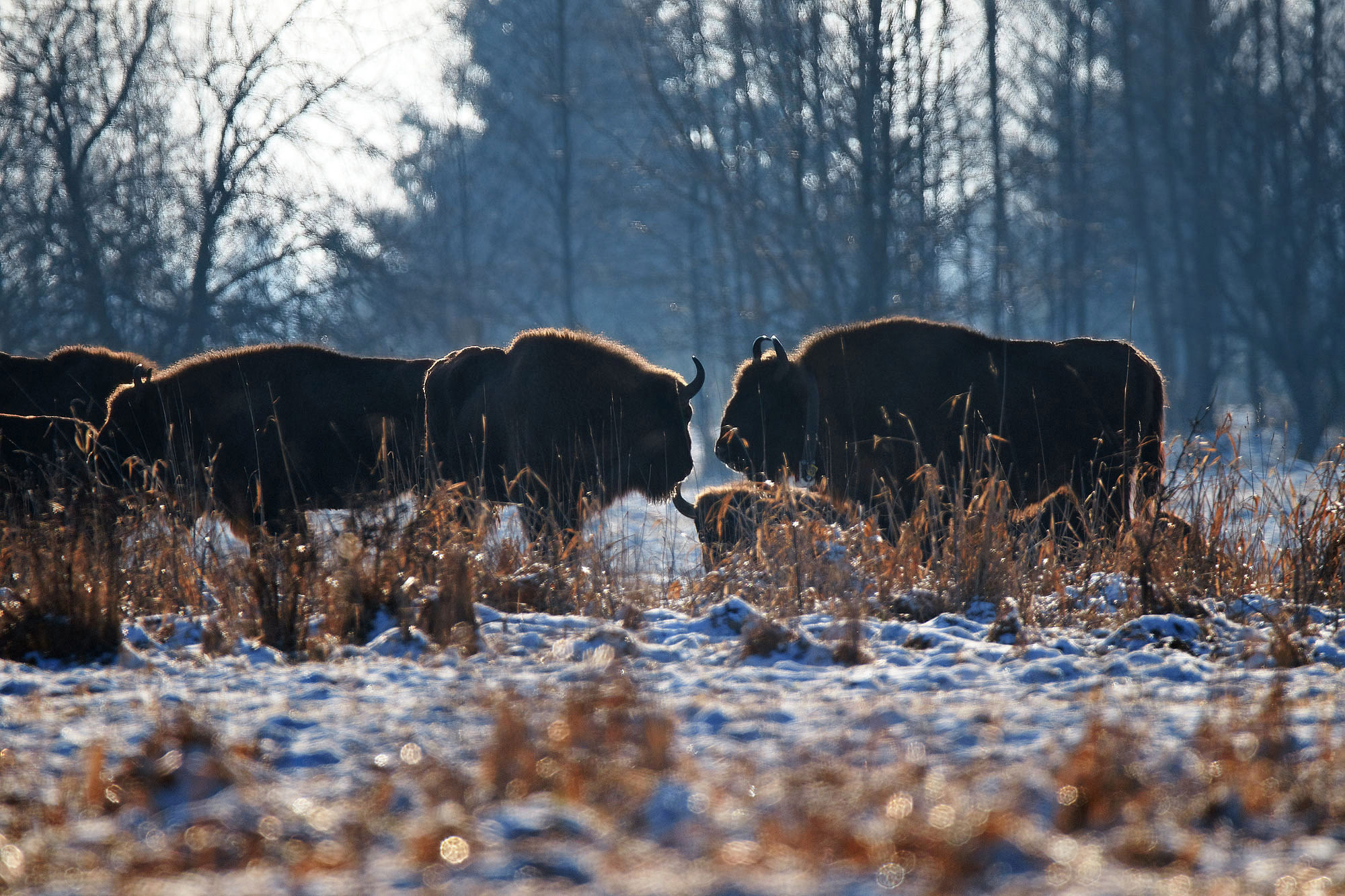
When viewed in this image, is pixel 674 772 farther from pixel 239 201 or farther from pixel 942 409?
pixel 239 201

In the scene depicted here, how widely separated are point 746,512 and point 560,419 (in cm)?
153

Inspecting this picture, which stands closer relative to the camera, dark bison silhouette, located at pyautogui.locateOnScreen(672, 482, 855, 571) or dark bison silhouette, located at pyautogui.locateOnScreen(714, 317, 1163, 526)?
dark bison silhouette, located at pyautogui.locateOnScreen(672, 482, 855, 571)

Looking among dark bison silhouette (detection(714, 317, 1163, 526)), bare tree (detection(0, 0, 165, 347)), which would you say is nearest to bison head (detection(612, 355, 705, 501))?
dark bison silhouette (detection(714, 317, 1163, 526))

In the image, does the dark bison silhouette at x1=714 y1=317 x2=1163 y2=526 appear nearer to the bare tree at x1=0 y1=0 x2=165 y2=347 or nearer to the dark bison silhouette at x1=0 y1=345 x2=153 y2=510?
the dark bison silhouette at x1=0 y1=345 x2=153 y2=510

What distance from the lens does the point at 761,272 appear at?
22.8 meters

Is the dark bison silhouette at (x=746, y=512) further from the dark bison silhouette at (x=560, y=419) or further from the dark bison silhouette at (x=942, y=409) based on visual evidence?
the dark bison silhouette at (x=560, y=419)

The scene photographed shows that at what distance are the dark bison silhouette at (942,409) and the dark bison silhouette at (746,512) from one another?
0.29 metres

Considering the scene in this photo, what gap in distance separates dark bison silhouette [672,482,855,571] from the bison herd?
0.15 feet

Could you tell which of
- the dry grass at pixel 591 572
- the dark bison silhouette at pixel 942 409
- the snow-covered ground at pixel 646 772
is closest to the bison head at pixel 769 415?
the dark bison silhouette at pixel 942 409

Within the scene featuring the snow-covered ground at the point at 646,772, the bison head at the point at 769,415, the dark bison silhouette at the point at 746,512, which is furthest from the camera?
the bison head at the point at 769,415

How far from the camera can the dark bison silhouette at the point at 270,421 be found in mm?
7516

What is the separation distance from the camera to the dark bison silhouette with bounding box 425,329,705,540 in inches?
275

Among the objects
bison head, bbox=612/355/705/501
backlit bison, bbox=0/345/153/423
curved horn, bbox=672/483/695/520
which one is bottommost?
curved horn, bbox=672/483/695/520

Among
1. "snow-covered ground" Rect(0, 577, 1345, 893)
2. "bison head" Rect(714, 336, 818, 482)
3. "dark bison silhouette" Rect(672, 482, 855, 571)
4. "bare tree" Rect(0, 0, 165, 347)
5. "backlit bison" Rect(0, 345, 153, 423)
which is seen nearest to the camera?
"snow-covered ground" Rect(0, 577, 1345, 893)
